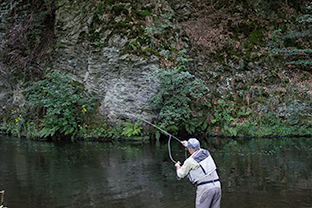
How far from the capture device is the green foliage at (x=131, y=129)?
1277 centimetres

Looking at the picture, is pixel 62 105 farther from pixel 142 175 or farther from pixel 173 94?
pixel 142 175

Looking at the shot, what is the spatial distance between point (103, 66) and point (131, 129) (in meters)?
3.90

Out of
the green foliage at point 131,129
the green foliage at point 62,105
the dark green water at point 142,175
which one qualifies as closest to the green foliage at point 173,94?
the green foliage at point 131,129

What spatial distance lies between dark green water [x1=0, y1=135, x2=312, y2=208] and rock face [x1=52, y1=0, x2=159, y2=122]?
242cm

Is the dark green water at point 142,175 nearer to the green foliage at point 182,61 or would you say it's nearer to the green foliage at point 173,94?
the green foliage at point 173,94

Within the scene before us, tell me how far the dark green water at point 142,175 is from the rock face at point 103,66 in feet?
7.92

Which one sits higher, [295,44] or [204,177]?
[295,44]

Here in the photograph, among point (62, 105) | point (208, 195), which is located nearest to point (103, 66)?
point (62, 105)

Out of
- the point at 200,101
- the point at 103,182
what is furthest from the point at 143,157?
the point at 200,101

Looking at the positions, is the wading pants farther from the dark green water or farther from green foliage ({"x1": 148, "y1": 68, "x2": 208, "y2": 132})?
green foliage ({"x1": 148, "y1": 68, "x2": 208, "y2": 132})

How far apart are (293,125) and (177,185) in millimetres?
8740

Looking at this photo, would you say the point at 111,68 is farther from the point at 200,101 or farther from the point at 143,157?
the point at 143,157

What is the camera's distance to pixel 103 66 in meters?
14.4

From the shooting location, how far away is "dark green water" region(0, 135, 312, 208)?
6016mm
